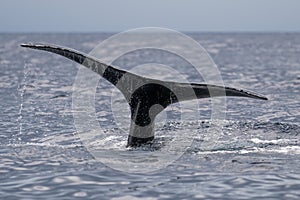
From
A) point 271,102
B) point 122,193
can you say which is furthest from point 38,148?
point 271,102

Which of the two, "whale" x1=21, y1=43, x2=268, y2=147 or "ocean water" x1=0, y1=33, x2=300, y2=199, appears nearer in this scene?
"ocean water" x1=0, y1=33, x2=300, y2=199

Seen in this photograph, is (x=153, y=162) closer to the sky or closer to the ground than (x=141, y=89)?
closer to the ground

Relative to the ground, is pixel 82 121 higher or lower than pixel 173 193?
higher

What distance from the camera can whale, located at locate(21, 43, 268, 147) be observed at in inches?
426

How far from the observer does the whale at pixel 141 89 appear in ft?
35.5

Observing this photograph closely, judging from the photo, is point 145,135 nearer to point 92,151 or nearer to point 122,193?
point 92,151

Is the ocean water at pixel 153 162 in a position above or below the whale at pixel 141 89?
below

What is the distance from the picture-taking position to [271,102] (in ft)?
A: 74.7

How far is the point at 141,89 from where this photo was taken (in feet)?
37.2

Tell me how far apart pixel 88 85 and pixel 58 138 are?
60.0 feet

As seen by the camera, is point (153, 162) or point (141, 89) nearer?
point (153, 162)

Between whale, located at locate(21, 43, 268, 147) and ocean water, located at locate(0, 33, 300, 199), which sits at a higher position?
whale, located at locate(21, 43, 268, 147)

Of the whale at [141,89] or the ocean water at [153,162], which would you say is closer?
the ocean water at [153,162]

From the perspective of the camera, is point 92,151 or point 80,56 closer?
point 80,56
